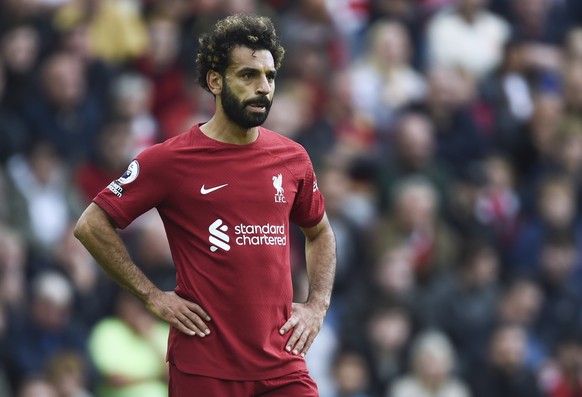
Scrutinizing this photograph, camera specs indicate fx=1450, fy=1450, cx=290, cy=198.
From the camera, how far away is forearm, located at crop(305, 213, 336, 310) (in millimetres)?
7082

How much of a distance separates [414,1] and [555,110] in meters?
1.83

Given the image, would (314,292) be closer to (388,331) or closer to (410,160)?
(388,331)

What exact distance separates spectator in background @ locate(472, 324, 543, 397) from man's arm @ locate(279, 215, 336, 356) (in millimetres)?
5769

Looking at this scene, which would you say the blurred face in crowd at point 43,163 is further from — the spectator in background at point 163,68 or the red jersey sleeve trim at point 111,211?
the red jersey sleeve trim at point 111,211

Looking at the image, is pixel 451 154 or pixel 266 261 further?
pixel 451 154

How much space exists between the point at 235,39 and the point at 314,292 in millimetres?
1310

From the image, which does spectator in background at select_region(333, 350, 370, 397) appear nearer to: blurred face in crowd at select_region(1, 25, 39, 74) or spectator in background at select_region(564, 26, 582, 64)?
blurred face in crowd at select_region(1, 25, 39, 74)

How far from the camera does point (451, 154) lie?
45.7 ft

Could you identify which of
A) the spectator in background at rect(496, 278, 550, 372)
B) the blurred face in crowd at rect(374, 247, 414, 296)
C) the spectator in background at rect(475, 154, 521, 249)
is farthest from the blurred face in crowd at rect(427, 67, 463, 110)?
the blurred face in crowd at rect(374, 247, 414, 296)

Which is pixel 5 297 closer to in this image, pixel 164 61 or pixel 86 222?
pixel 164 61

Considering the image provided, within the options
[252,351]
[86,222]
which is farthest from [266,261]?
[86,222]

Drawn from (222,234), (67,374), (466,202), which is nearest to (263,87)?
(222,234)

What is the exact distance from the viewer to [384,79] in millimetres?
13992

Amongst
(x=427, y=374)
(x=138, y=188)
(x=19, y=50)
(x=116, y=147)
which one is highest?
(x=138, y=188)
